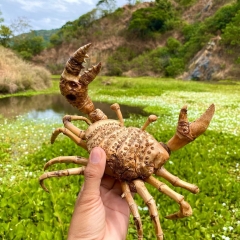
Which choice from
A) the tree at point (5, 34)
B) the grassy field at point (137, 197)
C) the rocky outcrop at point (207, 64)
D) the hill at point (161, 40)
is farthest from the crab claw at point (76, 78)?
the tree at point (5, 34)

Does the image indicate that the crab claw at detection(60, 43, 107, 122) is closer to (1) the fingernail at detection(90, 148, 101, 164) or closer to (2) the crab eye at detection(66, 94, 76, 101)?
(2) the crab eye at detection(66, 94, 76, 101)

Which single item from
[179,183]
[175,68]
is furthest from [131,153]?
[175,68]

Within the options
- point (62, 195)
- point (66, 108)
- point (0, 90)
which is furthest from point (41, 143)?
point (0, 90)

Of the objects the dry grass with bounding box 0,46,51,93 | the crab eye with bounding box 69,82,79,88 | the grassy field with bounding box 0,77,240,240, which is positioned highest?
the crab eye with bounding box 69,82,79,88

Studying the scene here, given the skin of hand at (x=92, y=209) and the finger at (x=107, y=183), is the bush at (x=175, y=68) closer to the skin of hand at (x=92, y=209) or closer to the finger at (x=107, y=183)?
the finger at (x=107, y=183)

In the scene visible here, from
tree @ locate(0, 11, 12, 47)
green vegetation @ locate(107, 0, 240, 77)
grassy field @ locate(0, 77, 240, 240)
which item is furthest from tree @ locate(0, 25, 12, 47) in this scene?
grassy field @ locate(0, 77, 240, 240)
